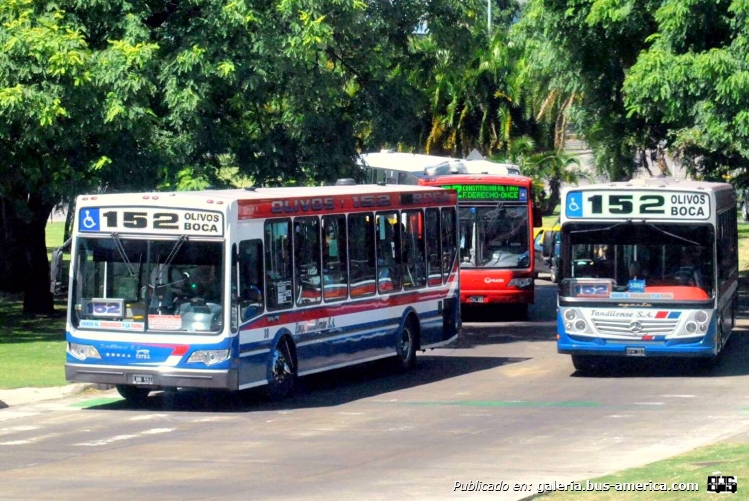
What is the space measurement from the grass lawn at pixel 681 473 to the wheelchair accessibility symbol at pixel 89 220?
A: 772 cm

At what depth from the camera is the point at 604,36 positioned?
27672 millimetres

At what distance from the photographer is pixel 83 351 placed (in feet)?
50.8

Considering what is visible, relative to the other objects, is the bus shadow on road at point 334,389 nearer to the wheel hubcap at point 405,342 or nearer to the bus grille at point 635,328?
the wheel hubcap at point 405,342

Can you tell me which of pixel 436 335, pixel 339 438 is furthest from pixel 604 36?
pixel 339 438

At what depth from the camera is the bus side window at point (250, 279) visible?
15.2m

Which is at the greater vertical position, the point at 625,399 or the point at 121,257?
the point at 121,257

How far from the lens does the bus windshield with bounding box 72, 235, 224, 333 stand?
15.1 meters

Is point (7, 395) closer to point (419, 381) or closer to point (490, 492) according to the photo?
point (419, 381)

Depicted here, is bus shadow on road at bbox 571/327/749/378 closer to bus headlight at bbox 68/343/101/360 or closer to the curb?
the curb

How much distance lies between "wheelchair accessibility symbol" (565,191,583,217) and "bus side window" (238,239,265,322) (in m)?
5.00

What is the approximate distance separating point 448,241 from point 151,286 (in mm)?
6724

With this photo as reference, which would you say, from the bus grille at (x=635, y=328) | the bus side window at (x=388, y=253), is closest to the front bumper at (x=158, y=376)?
the bus side window at (x=388, y=253)

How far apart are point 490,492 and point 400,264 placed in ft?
31.1

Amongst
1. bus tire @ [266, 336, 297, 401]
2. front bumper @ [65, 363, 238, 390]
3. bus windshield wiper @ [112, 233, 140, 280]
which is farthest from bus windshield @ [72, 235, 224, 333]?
bus tire @ [266, 336, 297, 401]
